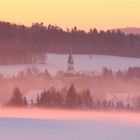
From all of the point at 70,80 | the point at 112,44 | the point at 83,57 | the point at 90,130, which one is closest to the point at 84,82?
the point at 70,80

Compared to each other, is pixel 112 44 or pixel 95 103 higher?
pixel 112 44

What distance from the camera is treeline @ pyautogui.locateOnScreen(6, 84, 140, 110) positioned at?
17.0 metres

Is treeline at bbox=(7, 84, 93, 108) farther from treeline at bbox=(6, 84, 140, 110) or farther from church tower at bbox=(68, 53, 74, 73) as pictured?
church tower at bbox=(68, 53, 74, 73)

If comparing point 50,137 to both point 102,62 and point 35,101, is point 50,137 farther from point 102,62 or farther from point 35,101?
point 102,62

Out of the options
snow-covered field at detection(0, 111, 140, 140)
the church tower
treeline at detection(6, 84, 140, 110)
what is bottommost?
treeline at detection(6, 84, 140, 110)

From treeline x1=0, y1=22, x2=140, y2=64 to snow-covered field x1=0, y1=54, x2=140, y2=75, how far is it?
13.7 inches

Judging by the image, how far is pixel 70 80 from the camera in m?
18.5

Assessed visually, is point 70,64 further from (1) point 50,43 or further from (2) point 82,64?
(1) point 50,43

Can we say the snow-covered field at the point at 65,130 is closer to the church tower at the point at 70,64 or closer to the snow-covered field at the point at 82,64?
the snow-covered field at the point at 82,64

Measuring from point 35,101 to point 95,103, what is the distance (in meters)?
1.56

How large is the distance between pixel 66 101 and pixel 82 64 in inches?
53.4

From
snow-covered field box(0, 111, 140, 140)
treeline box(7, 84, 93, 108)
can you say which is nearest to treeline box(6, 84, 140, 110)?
treeline box(7, 84, 93, 108)

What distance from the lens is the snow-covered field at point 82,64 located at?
1766 cm

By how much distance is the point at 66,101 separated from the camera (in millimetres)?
17859
